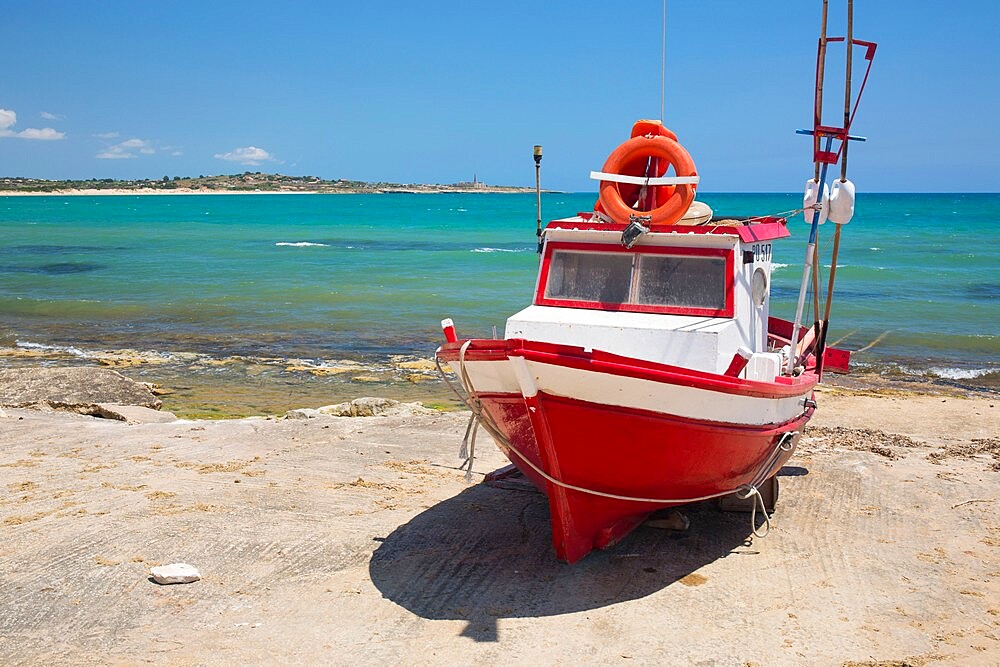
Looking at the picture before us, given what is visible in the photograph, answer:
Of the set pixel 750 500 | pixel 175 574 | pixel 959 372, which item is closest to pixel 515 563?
pixel 750 500

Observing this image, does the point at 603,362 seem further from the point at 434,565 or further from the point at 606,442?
the point at 434,565

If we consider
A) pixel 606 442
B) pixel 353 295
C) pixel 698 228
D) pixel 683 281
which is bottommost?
pixel 353 295

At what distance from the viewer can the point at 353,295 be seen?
112ft

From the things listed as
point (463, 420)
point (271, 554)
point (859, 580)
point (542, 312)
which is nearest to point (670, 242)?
point (542, 312)

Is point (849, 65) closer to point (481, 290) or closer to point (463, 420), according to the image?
point (463, 420)

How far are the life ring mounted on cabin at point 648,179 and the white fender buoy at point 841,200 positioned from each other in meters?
1.35

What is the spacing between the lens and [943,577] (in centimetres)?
849

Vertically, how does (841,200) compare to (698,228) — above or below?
above

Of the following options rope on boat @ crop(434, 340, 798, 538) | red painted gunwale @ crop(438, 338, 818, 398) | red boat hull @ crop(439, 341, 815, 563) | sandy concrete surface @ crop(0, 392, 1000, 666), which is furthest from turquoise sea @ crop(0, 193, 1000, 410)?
red painted gunwale @ crop(438, 338, 818, 398)

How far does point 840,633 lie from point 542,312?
12.4ft

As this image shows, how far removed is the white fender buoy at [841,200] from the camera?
880cm

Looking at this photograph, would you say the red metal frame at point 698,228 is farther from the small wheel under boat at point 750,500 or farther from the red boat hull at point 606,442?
the small wheel under boat at point 750,500

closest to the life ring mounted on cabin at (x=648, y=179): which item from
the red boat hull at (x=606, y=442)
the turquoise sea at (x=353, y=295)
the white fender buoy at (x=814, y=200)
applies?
the white fender buoy at (x=814, y=200)

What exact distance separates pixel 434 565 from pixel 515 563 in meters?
0.73
